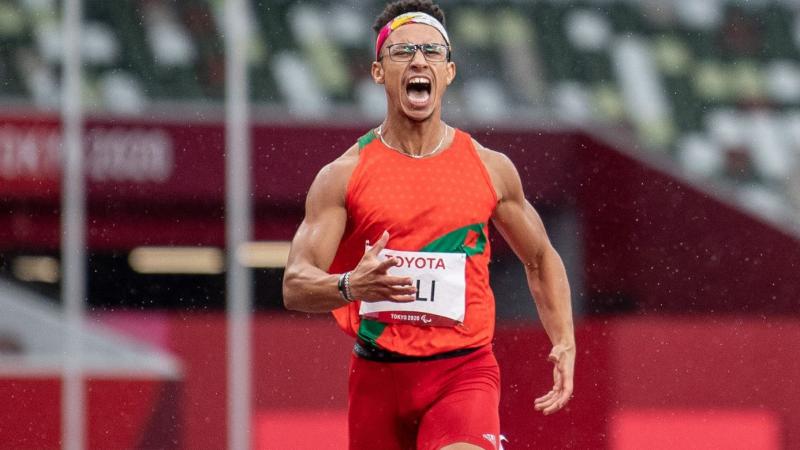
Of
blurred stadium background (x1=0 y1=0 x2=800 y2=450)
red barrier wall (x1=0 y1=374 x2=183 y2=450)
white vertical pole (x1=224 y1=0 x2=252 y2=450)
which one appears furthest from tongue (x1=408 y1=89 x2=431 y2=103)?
blurred stadium background (x1=0 y1=0 x2=800 y2=450)

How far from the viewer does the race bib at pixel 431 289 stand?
12.1ft

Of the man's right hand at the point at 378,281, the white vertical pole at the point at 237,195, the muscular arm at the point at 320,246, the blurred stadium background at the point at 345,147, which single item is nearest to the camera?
the man's right hand at the point at 378,281

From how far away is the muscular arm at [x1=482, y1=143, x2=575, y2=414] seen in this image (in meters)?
3.83

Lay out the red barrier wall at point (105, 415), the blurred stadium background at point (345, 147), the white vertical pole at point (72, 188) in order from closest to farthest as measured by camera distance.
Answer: the red barrier wall at point (105, 415) < the blurred stadium background at point (345, 147) < the white vertical pole at point (72, 188)

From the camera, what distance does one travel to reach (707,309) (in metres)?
16.7

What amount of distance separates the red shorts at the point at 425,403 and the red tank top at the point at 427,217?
0.19 ft

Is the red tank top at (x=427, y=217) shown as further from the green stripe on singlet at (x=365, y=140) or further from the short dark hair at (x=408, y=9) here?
the short dark hair at (x=408, y=9)

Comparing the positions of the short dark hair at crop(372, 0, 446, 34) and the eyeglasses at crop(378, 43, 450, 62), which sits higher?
the short dark hair at crop(372, 0, 446, 34)

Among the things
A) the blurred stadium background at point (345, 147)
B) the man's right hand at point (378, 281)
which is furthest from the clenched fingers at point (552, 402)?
the blurred stadium background at point (345, 147)

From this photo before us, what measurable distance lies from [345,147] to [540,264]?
43.0ft

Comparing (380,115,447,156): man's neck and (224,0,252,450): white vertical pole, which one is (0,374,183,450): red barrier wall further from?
(380,115,447,156): man's neck

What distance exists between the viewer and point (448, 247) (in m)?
3.71

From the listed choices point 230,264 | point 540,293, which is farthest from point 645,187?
point 540,293

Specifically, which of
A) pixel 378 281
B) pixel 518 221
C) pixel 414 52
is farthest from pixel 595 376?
pixel 378 281
